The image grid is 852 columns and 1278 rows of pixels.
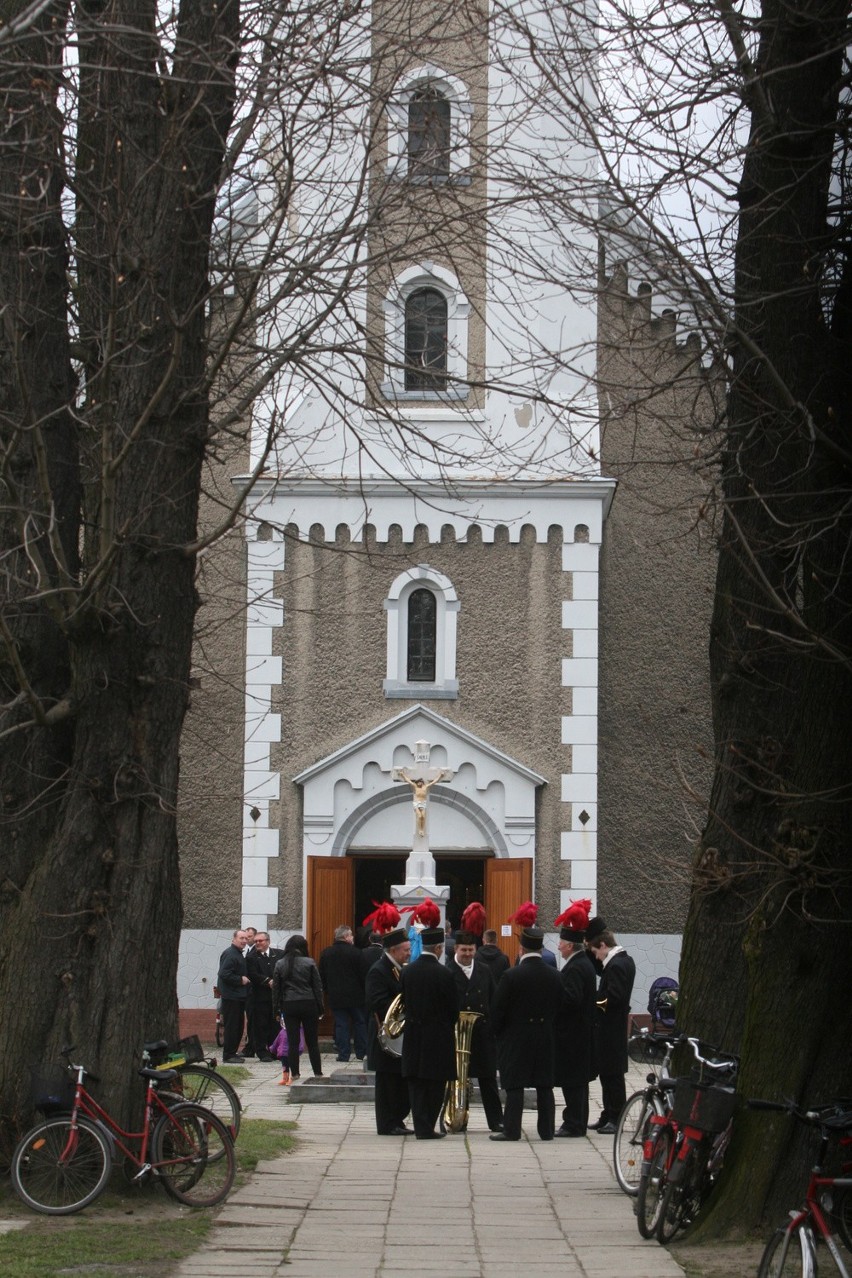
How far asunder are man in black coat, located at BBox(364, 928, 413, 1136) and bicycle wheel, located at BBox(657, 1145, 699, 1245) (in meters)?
4.60

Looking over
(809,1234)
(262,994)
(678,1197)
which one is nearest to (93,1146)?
(678,1197)

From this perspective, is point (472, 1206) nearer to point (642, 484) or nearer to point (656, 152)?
point (656, 152)

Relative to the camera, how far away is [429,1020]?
43.9 ft

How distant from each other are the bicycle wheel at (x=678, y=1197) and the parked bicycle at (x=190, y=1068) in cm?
243

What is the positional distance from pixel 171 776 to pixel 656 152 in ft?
14.3

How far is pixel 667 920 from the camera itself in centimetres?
2495

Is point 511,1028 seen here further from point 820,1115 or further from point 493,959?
point 820,1115

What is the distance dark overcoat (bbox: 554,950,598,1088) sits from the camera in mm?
13969

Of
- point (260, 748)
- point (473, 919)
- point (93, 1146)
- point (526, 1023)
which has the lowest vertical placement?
point (93, 1146)

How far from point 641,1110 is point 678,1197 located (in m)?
1.16

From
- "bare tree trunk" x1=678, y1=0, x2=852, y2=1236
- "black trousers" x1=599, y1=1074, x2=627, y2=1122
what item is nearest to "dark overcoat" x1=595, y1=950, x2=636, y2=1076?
"black trousers" x1=599, y1=1074, x2=627, y2=1122

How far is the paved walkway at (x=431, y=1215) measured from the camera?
332 inches

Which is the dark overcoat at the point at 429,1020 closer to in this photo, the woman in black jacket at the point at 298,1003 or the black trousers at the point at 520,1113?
the black trousers at the point at 520,1113

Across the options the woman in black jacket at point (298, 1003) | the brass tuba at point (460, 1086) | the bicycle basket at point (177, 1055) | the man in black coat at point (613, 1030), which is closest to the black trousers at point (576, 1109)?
the man in black coat at point (613, 1030)
